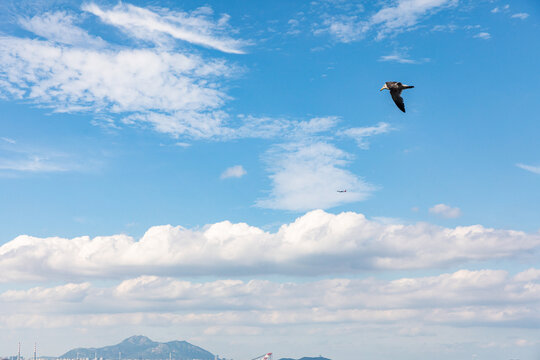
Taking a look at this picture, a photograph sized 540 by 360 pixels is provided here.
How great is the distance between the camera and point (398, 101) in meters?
55.7

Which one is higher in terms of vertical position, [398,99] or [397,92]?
[397,92]
